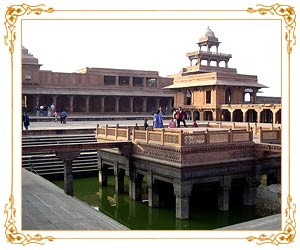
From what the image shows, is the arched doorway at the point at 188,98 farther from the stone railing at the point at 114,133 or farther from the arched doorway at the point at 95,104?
the stone railing at the point at 114,133

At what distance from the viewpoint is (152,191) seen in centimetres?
1623

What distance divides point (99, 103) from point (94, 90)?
2083 millimetres

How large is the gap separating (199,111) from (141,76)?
45.7ft

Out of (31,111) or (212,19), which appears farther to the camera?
(31,111)

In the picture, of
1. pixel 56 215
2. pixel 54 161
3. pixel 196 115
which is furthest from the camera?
pixel 196 115

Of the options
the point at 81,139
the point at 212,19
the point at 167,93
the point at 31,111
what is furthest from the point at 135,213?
the point at 167,93

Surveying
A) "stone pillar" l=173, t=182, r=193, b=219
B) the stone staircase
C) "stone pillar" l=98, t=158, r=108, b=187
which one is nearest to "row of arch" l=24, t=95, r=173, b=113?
the stone staircase

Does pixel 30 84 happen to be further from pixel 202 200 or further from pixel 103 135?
pixel 202 200

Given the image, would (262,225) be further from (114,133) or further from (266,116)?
(266,116)

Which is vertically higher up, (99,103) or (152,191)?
(99,103)

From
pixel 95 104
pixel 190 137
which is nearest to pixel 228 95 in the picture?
pixel 95 104

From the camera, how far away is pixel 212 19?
7.51m

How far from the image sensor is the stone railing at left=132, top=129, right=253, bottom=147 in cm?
1427
